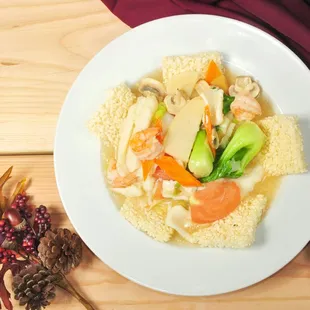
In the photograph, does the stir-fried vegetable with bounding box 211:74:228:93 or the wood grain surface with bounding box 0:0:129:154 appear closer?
the stir-fried vegetable with bounding box 211:74:228:93

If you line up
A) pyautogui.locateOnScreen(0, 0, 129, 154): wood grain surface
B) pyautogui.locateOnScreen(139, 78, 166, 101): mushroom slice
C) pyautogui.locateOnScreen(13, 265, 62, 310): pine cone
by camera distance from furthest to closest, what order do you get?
pyautogui.locateOnScreen(0, 0, 129, 154): wood grain surface
pyautogui.locateOnScreen(139, 78, 166, 101): mushroom slice
pyautogui.locateOnScreen(13, 265, 62, 310): pine cone

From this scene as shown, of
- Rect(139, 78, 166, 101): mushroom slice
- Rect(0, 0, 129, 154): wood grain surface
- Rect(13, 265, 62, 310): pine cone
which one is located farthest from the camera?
Rect(0, 0, 129, 154): wood grain surface

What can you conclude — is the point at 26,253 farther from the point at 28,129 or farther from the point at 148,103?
the point at 148,103

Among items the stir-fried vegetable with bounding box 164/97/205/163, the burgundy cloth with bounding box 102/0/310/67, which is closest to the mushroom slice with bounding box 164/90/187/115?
the stir-fried vegetable with bounding box 164/97/205/163

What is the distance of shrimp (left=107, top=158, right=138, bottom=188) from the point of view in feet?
4.58

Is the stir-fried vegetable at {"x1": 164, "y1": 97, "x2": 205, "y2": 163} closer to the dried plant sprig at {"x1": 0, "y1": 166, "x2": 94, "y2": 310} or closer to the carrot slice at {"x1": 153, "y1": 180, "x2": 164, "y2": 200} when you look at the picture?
the carrot slice at {"x1": 153, "y1": 180, "x2": 164, "y2": 200}

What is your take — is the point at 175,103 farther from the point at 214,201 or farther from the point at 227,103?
the point at 214,201

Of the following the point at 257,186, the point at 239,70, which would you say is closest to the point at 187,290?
the point at 257,186

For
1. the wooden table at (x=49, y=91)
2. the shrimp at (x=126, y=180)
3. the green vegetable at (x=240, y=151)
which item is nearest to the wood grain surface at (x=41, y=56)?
the wooden table at (x=49, y=91)

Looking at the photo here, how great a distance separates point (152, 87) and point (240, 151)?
269mm

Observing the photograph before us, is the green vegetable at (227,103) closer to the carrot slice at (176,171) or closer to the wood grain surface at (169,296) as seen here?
the carrot slice at (176,171)

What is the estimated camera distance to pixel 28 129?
154 cm

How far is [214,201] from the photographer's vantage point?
4.44ft

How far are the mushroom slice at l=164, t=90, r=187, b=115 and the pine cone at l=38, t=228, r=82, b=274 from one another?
383 millimetres
